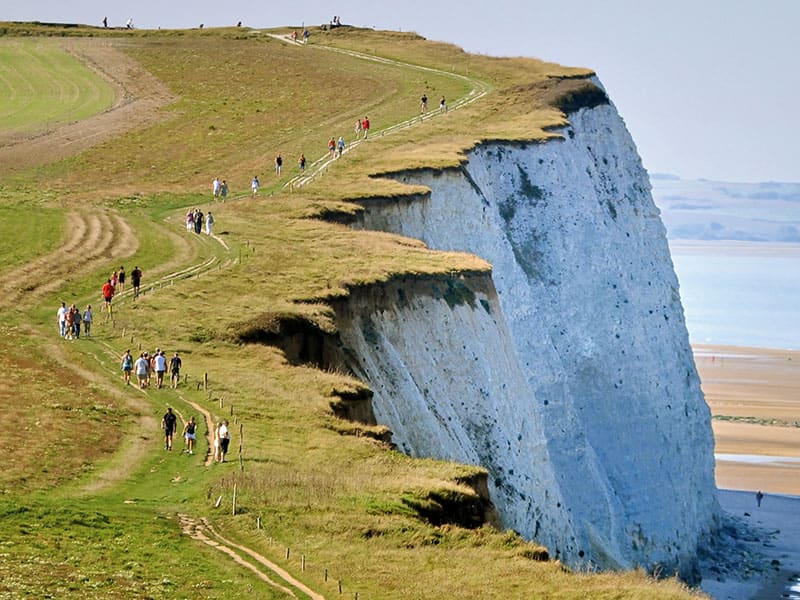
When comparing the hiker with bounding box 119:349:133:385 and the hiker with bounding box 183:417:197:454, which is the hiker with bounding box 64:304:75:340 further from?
the hiker with bounding box 183:417:197:454

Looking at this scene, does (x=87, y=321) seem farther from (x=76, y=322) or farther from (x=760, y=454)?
(x=760, y=454)

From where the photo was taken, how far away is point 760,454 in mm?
110062

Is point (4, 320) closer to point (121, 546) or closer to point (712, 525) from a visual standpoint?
point (121, 546)

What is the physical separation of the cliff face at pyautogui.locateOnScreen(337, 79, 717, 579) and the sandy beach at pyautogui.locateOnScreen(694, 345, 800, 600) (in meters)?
3.57

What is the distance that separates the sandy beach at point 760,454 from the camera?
76.2 metres

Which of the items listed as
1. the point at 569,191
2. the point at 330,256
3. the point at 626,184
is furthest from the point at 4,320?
the point at 626,184

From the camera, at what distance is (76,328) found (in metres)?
48.9

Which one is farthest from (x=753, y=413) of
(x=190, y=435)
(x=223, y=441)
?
(x=223, y=441)

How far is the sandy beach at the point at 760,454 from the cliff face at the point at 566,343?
11.7 feet

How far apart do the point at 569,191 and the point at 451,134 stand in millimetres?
9577

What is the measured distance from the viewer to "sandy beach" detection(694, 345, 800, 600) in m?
76.2

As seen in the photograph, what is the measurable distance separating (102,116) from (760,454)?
48.2m

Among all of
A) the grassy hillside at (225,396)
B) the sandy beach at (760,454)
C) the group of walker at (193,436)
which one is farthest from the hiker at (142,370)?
the sandy beach at (760,454)

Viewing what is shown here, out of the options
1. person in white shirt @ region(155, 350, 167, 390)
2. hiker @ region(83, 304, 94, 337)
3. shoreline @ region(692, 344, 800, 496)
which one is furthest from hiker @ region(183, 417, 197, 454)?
shoreline @ region(692, 344, 800, 496)
